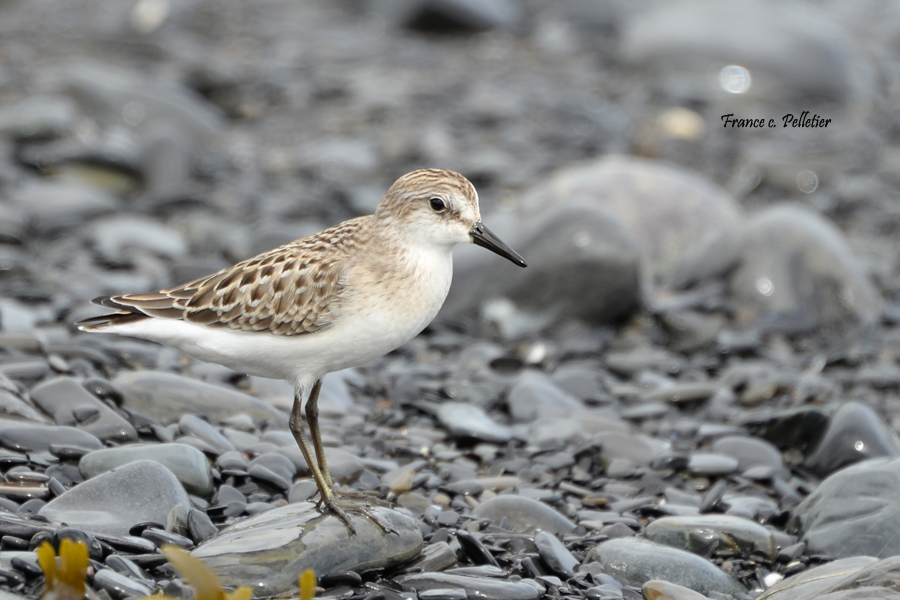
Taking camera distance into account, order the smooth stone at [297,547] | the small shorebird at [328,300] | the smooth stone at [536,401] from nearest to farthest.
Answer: the smooth stone at [297,547]
the small shorebird at [328,300]
the smooth stone at [536,401]

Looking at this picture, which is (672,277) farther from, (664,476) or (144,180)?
(144,180)

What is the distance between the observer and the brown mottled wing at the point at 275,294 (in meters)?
5.18

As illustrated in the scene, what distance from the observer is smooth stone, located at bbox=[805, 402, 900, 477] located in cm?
675

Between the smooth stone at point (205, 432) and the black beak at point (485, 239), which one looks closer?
the black beak at point (485, 239)

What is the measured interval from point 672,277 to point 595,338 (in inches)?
60.3

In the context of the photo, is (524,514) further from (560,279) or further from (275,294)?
(560,279)

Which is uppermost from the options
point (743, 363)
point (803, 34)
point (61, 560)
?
point (803, 34)

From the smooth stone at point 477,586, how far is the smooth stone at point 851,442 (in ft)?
9.89

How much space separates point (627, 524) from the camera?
5.86 m

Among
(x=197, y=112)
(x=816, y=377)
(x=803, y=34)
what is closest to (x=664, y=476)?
(x=816, y=377)

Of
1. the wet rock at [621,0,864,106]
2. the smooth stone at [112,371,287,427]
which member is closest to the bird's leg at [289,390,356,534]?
the smooth stone at [112,371,287,427]

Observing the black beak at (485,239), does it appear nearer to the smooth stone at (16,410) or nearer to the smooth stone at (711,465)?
the smooth stone at (711,465)

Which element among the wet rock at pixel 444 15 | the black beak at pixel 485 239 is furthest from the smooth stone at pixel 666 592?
the wet rock at pixel 444 15

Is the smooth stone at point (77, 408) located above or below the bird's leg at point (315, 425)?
below
